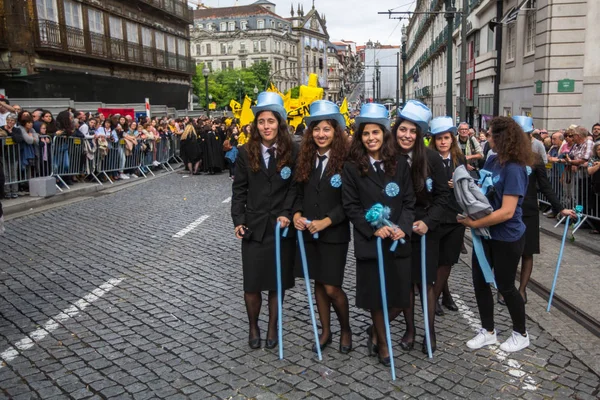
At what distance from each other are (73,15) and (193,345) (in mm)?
28167

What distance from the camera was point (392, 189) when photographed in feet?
14.1

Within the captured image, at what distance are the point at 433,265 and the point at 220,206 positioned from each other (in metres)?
8.15

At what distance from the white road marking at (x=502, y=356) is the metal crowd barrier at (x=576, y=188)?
4.13m

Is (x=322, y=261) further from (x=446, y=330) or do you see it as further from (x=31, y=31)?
(x=31, y=31)

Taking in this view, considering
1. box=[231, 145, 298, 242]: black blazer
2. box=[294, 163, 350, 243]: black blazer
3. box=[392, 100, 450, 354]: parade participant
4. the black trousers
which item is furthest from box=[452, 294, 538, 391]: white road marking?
box=[231, 145, 298, 242]: black blazer

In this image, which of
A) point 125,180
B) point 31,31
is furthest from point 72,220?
point 31,31

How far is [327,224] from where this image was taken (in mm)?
4371

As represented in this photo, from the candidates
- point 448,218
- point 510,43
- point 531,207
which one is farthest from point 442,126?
point 510,43

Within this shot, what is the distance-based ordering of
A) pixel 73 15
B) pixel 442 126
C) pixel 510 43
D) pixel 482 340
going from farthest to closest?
pixel 73 15 < pixel 510 43 < pixel 442 126 < pixel 482 340

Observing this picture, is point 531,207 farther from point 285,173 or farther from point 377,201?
point 285,173

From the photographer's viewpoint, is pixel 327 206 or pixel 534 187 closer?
pixel 327 206

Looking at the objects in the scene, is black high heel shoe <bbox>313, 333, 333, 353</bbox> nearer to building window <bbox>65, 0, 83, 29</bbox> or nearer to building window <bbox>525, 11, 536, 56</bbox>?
building window <bbox>525, 11, 536, 56</bbox>

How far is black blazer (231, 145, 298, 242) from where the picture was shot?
15.2 feet

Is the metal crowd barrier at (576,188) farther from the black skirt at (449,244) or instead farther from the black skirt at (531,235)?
the black skirt at (449,244)
